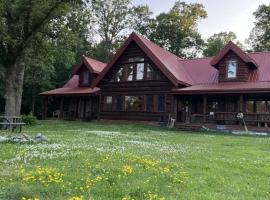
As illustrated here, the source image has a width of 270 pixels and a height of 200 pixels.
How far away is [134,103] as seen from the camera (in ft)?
116

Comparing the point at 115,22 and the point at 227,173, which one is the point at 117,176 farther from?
the point at 115,22

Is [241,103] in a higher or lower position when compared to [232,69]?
lower

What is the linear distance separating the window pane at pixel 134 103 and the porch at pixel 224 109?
3364 mm

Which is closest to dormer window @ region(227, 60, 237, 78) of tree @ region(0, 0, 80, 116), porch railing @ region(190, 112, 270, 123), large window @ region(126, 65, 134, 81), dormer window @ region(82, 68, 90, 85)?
porch railing @ region(190, 112, 270, 123)

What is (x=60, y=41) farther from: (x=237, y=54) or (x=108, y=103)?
(x=237, y=54)

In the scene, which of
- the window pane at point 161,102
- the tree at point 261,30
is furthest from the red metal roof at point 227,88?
the tree at point 261,30

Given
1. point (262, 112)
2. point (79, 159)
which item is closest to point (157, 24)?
point (262, 112)

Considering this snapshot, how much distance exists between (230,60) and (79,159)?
914 inches

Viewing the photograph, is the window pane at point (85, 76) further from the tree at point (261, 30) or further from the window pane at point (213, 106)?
the tree at point (261, 30)

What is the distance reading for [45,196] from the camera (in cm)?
689

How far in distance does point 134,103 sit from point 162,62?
500cm

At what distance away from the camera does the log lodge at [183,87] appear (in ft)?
98.8

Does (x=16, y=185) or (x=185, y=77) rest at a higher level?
(x=185, y=77)

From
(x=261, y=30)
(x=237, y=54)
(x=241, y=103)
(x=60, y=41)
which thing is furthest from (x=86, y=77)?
(x=261, y=30)
